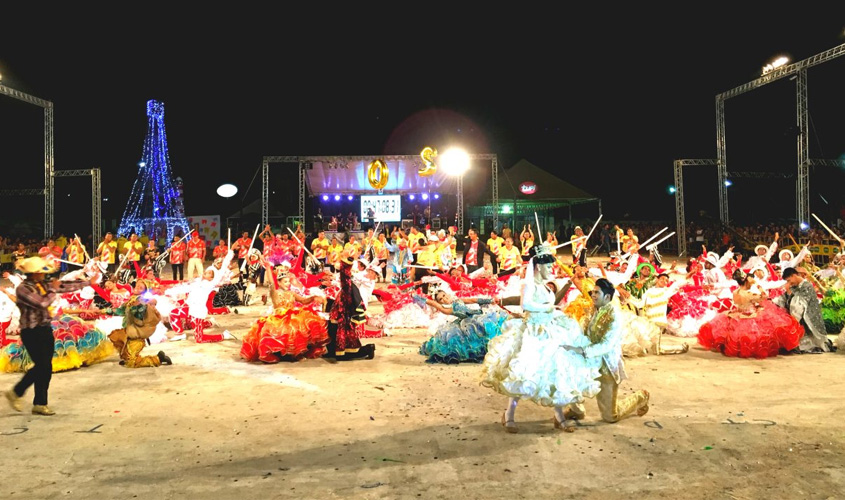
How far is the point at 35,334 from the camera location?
5.99 metres

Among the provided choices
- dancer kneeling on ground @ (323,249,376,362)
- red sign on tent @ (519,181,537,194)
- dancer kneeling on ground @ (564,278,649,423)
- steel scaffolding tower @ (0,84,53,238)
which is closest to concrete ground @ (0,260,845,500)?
dancer kneeling on ground @ (564,278,649,423)

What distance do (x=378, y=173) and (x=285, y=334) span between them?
18749 mm

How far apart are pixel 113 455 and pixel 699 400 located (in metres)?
5.56

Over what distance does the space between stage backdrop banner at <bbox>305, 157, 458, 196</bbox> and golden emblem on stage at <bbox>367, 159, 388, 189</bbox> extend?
4497 mm

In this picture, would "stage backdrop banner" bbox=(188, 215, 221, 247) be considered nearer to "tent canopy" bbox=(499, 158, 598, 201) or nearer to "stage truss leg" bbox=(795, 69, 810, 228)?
Result: "tent canopy" bbox=(499, 158, 598, 201)

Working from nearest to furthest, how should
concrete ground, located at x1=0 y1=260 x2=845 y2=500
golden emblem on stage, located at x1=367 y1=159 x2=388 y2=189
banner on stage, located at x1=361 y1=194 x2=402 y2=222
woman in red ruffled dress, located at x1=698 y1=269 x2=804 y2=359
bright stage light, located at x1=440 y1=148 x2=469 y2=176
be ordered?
concrete ground, located at x1=0 y1=260 x2=845 y2=500
woman in red ruffled dress, located at x1=698 y1=269 x2=804 y2=359
golden emblem on stage, located at x1=367 y1=159 x2=388 y2=189
bright stage light, located at x1=440 y1=148 x2=469 y2=176
banner on stage, located at x1=361 y1=194 x2=402 y2=222

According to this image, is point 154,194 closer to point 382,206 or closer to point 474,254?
point 382,206

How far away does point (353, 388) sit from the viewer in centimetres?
693

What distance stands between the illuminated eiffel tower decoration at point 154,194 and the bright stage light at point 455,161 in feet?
43.6

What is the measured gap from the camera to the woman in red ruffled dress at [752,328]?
8.17 metres

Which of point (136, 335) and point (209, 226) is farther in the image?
point (209, 226)

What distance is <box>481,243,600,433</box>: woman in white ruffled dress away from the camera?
16.3 ft

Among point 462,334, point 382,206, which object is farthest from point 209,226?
point 462,334

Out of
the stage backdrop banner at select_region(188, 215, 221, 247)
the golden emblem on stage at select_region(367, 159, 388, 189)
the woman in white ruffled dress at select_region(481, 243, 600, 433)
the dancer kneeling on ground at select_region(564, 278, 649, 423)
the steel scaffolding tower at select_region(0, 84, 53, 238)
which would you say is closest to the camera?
the woman in white ruffled dress at select_region(481, 243, 600, 433)
